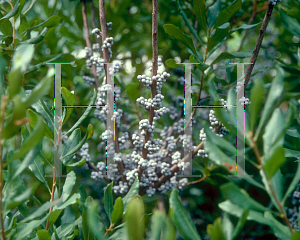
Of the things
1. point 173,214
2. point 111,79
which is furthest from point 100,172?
point 173,214

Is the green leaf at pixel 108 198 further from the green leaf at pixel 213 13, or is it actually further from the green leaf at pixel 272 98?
the green leaf at pixel 213 13

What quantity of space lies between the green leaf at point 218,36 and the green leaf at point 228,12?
30mm

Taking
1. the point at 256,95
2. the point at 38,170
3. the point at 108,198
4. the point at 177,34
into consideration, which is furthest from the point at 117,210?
the point at 177,34

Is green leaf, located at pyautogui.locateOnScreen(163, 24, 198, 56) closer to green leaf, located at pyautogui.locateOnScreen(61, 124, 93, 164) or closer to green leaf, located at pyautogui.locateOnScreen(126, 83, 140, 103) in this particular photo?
green leaf, located at pyautogui.locateOnScreen(126, 83, 140, 103)

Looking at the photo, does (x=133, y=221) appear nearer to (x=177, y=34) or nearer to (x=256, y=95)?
(x=256, y=95)

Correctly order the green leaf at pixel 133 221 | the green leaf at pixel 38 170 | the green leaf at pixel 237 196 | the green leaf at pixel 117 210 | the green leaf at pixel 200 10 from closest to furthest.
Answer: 1. the green leaf at pixel 133 221
2. the green leaf at pixel 237 196
3. the green leaf at pixel 117 210
4. the green leaf at pixel 38 170
5. the green leaf at pixel 200 10

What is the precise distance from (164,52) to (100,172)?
0.70m

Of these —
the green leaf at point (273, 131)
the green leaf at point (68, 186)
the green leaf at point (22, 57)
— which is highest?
the green leaf at point (22, 57)

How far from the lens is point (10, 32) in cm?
85

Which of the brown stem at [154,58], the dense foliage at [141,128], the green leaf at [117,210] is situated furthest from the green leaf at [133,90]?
the green leaf at [117,210]

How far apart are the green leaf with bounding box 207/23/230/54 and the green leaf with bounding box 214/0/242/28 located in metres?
0.03

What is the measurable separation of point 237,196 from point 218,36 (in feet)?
1.62

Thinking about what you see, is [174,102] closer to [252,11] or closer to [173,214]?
[252,11]

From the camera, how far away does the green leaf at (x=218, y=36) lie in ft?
2.47
